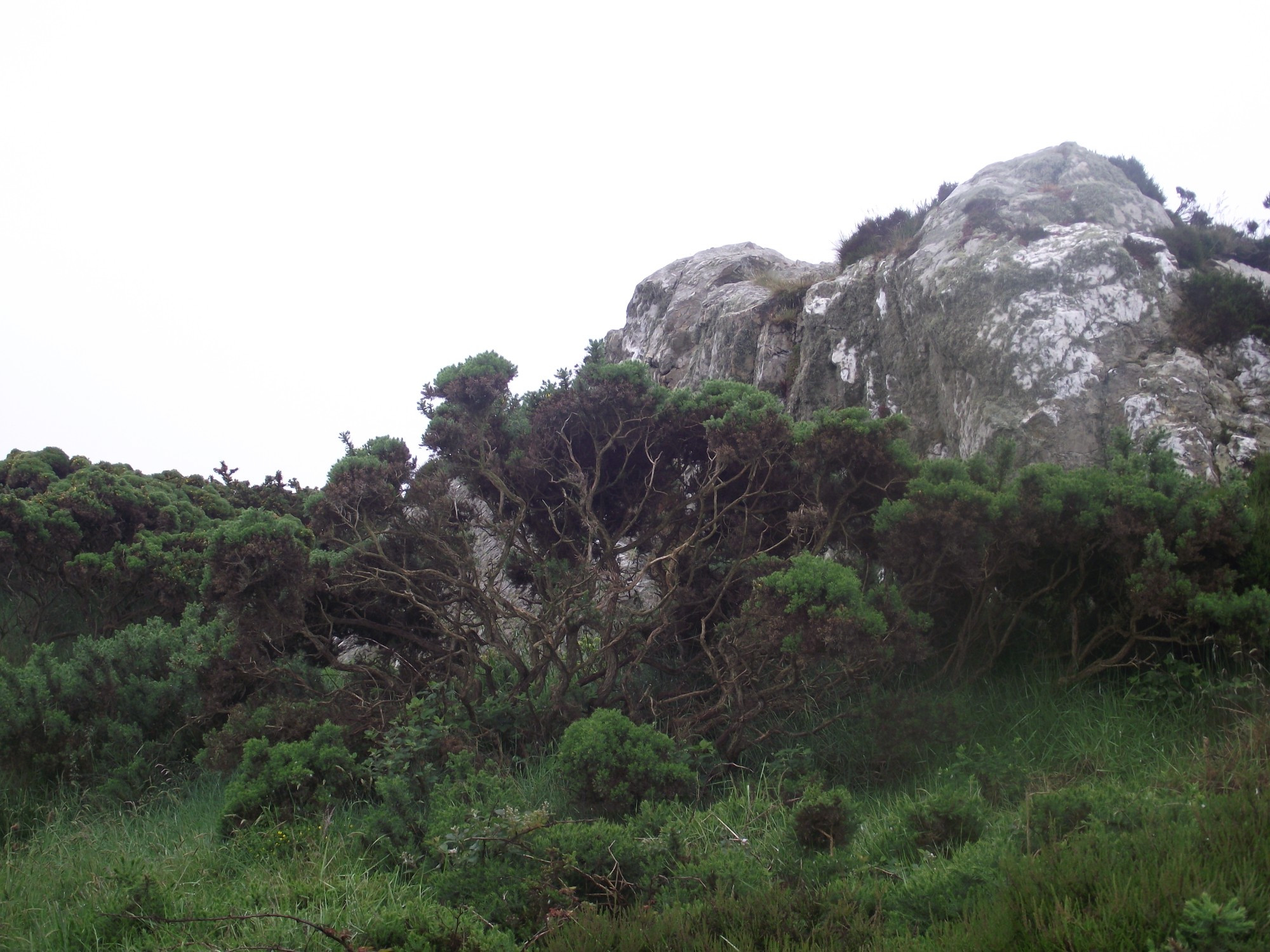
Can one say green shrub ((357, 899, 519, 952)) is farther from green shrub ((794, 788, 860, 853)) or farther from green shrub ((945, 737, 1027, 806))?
green shrub ((945, 737, 1027, 806))

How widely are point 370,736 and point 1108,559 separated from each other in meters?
4.74

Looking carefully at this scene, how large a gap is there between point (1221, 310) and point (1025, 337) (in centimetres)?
165

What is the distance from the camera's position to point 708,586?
6.43 meters

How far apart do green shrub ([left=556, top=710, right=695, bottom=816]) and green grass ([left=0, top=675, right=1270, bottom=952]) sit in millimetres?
128

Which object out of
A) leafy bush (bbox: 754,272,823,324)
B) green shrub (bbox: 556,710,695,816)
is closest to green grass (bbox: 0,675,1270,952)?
green shrub (bbox: 556,710,695,816)

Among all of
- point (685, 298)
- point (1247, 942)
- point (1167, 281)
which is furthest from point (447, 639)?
point (685, 298)

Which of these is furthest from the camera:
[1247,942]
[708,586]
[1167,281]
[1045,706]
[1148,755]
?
[1167,281]

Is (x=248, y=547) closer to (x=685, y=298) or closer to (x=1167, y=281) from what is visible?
(x=1167, y=281)

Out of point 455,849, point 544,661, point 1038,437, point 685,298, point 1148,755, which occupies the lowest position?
point 1148,755

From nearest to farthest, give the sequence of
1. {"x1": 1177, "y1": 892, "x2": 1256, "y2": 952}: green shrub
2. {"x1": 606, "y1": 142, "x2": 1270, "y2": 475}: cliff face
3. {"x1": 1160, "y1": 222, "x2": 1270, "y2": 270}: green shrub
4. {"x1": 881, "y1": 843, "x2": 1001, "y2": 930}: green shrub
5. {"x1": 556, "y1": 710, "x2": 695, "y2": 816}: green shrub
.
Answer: {"x1": 1177, "y1": 892, "x2": 1256, "y2": 952}: green shrub, {"x1": 881, "y1": 843, "x2": 1001, "y2": 930}: green shrub, {"x1": 556, "y1": 710, "x2": 695, "y2": 816}: green shrub, {"x1": 606, "y1": 142, "x2": 1270, "y2": 475}: cliff face, {"x1": 1160, "y1": 222, "x2": 1270, "y2": 270}: green shrub

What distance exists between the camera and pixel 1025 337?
285 inches

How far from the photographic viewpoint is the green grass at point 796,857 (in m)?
2.73

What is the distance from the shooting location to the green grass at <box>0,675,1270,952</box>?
8.96ft

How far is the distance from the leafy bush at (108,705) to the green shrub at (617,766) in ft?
10.9
